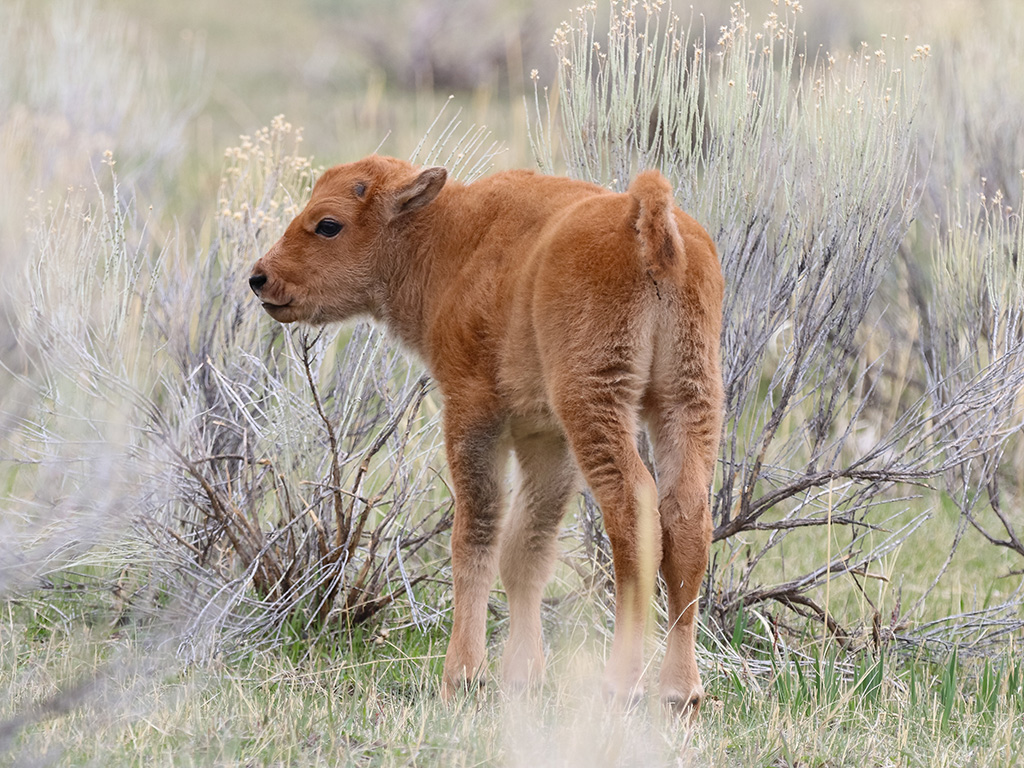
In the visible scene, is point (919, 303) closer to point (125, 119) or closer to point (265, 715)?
point (265, 715)

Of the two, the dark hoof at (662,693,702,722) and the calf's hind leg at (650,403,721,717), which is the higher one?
the calf's hind leg at (650,403,721,717)

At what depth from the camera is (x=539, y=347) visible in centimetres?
379

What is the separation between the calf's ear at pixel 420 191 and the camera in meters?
4.25

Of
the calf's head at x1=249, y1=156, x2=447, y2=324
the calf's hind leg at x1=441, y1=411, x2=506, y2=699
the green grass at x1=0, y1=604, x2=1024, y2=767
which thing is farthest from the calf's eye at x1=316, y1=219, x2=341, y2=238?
the green grass at x1=0, y1=604, x2=1024, y2=767

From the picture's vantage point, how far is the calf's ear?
13.9 feet

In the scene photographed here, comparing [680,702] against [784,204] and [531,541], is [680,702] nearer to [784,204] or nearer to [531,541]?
[531,541]

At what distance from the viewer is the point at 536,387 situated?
389 centimetres

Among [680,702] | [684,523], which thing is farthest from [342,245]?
[680,702]

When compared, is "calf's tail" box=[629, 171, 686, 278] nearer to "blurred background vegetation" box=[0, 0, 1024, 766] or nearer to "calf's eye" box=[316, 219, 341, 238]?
"calf's eye" box=[316, 219, 341, 238]

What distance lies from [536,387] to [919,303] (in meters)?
4.91

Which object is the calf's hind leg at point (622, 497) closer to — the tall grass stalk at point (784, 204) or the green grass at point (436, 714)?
the green grass at point (436, 714)

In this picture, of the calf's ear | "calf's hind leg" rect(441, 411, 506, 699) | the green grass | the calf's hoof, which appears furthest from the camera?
the calf's ear

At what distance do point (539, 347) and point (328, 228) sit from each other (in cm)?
105

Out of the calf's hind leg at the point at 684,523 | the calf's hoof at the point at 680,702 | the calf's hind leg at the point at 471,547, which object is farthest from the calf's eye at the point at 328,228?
the calf's hoof at the point at 680,702
